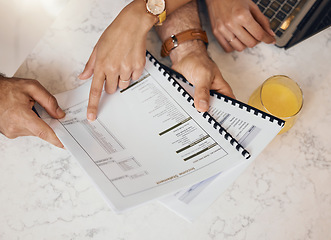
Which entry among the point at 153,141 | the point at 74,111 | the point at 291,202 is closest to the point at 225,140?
the point at 153,141

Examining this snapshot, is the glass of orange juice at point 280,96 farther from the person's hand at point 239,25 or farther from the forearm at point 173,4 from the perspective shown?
the forearm at point 173,4

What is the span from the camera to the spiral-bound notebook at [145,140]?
66 cm

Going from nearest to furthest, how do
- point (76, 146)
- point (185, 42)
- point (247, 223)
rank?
point (76, 146) → point (247, 223) → point (185, 42)

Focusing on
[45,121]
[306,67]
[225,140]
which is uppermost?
[45,121]

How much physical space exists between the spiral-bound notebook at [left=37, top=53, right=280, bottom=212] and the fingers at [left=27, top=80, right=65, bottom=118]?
2 centimetres

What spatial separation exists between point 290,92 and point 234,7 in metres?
0.29

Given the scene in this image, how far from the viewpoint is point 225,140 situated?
2.37 ft

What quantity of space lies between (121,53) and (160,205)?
40 cm

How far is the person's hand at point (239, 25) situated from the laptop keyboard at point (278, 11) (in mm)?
34

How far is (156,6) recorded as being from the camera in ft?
2.73

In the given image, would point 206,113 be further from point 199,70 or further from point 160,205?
point 160,205

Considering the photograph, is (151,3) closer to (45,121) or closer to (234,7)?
(234,7)

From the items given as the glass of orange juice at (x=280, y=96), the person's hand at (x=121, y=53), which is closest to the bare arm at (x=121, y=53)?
the person's hand at (x=121, y=53)

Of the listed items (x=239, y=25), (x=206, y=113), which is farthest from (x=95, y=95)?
(x=239, y=25)
